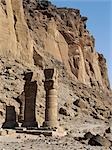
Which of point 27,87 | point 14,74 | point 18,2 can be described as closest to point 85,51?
point 18,2

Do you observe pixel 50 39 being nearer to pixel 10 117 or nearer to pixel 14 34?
pixel 14 34

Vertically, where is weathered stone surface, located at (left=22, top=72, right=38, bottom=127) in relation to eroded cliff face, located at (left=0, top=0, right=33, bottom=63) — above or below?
below

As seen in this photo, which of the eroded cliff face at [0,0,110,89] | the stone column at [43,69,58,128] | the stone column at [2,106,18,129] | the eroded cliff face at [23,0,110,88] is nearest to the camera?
the stone column at [43,69,58,128]

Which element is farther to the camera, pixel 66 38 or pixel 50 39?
pixel 66 38

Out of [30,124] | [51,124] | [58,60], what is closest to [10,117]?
[30,124]

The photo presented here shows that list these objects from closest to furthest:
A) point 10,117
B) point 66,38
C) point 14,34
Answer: point 10,117
point 14,34
point 66,38

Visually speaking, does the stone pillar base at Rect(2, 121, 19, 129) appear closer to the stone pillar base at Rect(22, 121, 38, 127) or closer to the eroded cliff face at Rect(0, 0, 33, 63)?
the stone pillar base at Rect(22, 121, 38, 127)

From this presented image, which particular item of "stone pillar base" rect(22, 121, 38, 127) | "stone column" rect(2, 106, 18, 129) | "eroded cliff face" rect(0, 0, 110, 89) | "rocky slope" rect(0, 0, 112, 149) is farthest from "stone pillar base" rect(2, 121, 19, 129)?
"eroded cliff face" rect(0, 0, 110, 89)

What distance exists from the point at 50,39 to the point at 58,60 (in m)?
3.28

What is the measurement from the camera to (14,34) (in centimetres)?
4931

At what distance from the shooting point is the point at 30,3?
6594 centimetres

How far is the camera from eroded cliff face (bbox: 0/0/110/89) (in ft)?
158

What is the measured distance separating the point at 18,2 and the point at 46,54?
29.5 ft

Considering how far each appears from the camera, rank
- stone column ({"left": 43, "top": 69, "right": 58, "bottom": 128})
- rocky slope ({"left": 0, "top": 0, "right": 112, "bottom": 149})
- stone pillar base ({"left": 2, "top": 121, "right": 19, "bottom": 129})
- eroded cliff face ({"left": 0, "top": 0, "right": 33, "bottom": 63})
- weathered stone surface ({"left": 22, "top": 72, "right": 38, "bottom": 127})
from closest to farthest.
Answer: stone column ({"left": 43, "top": 69, "right": 58, "bottom": 128}) < weathered stone surface ({"left": 22, "top": 72, "right": 38, "bottom": 127}) < stone pillar base ({"left": 2, "top": 121, "right": 19, "bottom": 129}) < rocky slope ({"left": 0, "top": 0, "right": 112, "bottom": 149}) < eroded cliff face ({"left": 0, "top": 0, "right": 33, "bottom": 63})
